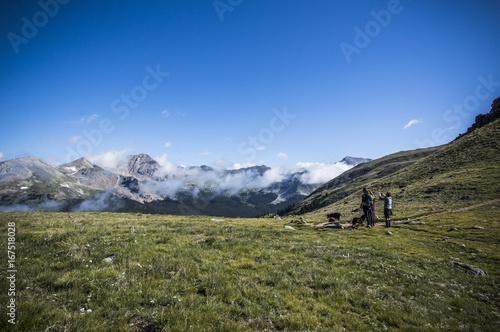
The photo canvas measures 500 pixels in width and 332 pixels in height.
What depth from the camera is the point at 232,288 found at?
9195 mm

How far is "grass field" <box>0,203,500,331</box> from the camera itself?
671 cm

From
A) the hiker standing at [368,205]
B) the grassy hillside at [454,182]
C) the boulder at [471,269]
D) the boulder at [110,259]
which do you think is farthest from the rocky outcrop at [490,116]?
the boulder at [110,259]

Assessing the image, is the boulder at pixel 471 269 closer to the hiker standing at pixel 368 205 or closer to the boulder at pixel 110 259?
the hiker standing at pixel 368 205

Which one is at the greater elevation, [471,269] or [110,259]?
[110,259]

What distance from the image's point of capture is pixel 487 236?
2319 cm

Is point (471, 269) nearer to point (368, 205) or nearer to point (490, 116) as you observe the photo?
point (368, 205)

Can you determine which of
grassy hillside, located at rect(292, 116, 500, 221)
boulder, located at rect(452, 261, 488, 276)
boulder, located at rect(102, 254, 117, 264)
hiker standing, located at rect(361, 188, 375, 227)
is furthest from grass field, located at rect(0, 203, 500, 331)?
grassy hillside, located at rect(292, 116, 500, 221)

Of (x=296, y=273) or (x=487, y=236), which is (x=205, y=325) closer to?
(x=296, y=273)

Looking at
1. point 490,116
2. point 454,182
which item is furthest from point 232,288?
point 490,116

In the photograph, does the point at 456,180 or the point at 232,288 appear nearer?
the point at 232,288

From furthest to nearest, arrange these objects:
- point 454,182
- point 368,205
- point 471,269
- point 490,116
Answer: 1. point 490,116
2. point 454,182
3. point 368,205
4. point 471,269

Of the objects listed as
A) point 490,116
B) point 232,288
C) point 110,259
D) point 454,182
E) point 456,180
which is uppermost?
point 490,116

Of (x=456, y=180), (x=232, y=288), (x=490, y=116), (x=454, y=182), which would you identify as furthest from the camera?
(x=490, y=116)

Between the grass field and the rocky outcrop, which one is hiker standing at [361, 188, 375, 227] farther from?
the rocky outcrop
